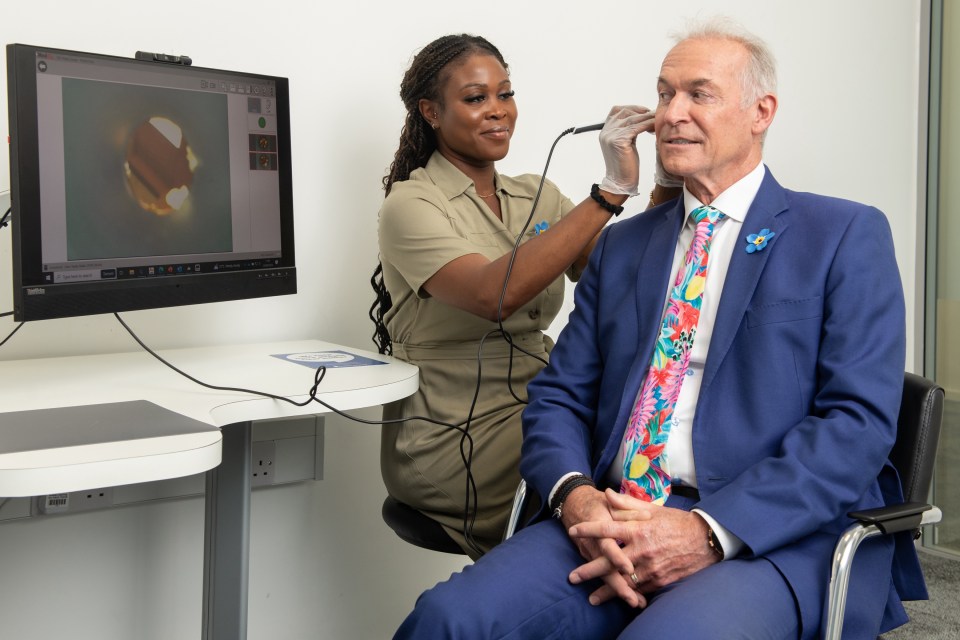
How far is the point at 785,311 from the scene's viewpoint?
60.3 inches

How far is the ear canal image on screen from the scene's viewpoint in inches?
67.6

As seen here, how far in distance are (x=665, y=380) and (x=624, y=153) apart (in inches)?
18.6

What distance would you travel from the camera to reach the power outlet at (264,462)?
2342 millimetres

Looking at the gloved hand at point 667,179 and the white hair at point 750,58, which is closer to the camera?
the white hair at point 750,58

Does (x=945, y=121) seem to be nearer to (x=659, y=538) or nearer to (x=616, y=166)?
(x=616, y=166)

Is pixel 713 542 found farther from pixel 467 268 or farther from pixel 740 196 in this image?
pixel 467 268

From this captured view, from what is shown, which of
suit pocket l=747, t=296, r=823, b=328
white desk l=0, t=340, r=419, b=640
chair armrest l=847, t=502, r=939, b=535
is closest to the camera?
white desk l=0, t=340, r=419, b=640

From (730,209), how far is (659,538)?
0.57 m

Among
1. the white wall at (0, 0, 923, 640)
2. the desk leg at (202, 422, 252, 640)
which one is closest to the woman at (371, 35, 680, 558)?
the white wall at (0, 0, 923, 640)

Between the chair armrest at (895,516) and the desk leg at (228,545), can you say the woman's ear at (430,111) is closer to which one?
the desk leg at (228,545)

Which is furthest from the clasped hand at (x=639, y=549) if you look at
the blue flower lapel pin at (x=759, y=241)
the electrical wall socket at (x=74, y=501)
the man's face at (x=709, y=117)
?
the electrical wall socket at (x=74, y=501)

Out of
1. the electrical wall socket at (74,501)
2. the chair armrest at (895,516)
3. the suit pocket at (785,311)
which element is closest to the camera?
the chair armrest at (895,516)

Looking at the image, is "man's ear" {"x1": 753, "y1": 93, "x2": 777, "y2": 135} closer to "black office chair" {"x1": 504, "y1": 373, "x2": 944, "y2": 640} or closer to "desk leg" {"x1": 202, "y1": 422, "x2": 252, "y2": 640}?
"black office chair" {"x1": 504, "y1": 373, "x2": 944, "y2": 640}

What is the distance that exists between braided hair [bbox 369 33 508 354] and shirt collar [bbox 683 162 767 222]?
707 millimetres
